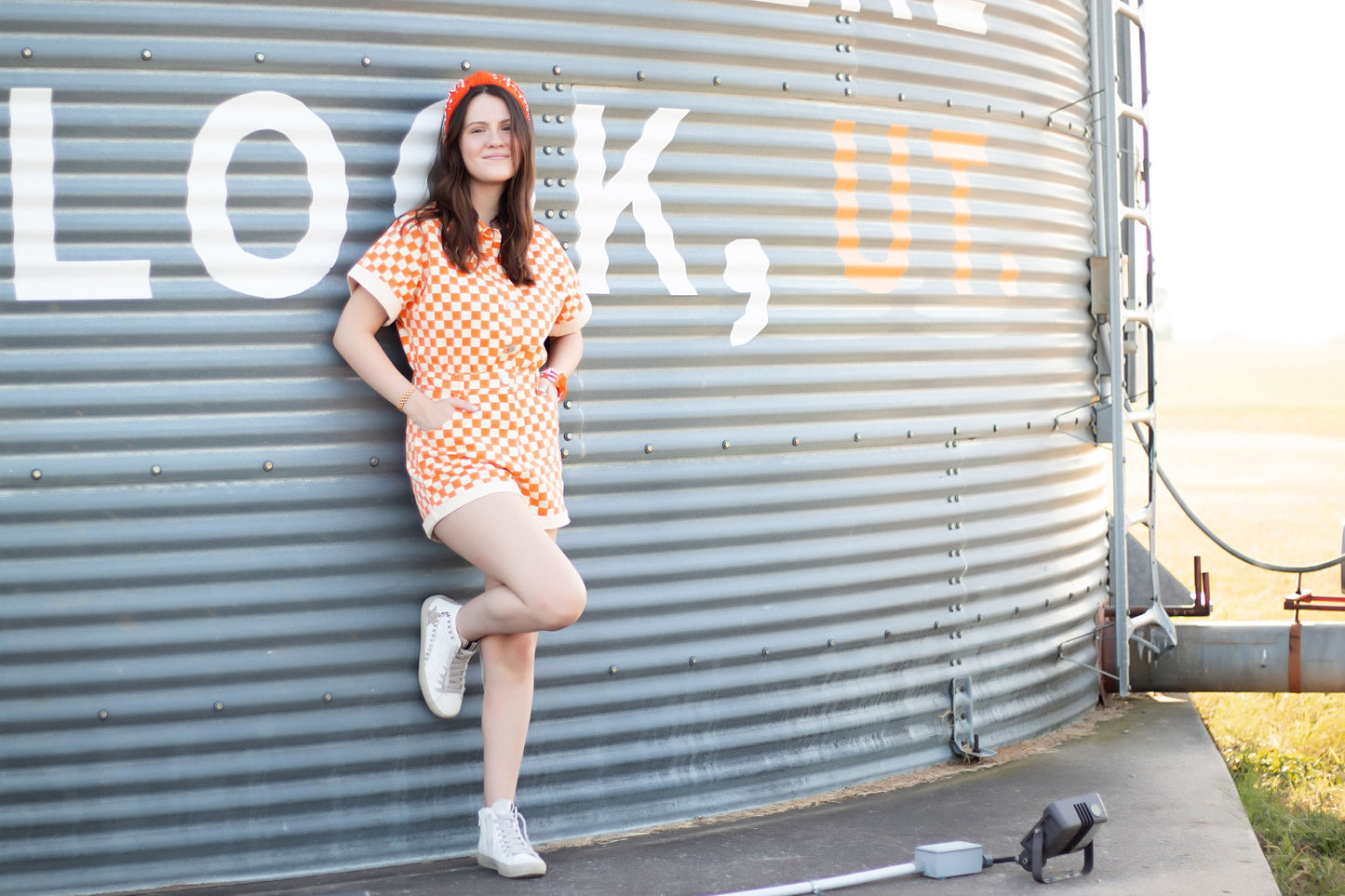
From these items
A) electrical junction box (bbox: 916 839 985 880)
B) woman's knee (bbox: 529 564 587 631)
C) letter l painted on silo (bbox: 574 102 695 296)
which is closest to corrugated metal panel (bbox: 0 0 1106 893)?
letter l painted on silo (bbox: 574 102 695 296)

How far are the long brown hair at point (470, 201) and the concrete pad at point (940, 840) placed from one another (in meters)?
1.72

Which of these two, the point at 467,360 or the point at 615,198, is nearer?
the point at 467,360

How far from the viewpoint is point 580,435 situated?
3.99 meters

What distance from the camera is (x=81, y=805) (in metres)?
3.47

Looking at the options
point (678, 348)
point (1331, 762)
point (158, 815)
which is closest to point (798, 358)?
point (678, 348)

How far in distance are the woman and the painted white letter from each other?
724 millimetres

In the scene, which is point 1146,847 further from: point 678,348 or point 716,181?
point 716,181

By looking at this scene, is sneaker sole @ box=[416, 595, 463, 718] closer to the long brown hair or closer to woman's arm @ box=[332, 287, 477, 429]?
woman's arm @ box=[332, 287, 477, 429]

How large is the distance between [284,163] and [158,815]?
1.86 m

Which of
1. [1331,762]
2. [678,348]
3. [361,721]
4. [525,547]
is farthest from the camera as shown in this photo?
[1331,762]

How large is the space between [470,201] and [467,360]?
47cm

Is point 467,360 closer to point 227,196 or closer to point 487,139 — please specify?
point 487,139

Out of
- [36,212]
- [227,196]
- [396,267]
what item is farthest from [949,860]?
[36,212]

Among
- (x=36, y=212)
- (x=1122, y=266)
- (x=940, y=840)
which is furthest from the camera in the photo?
(x=1122, y=266)
